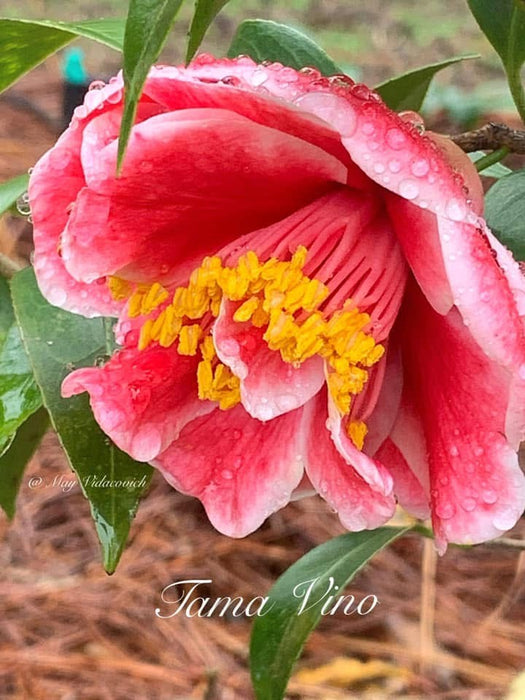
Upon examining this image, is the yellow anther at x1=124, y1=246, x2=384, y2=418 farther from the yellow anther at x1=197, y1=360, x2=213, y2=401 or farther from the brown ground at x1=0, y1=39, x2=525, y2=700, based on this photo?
the brown ground at x1=0, y1=39, x2=525, y2=700

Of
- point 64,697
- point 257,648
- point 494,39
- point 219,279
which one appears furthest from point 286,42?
point 64,697

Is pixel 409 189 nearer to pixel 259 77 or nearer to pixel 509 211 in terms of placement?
pixel 259 77

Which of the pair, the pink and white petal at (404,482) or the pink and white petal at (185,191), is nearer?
the pink and white petal at (185,191)

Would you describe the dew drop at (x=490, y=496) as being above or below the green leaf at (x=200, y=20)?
below

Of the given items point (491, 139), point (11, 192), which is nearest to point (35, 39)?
point (11, 192)

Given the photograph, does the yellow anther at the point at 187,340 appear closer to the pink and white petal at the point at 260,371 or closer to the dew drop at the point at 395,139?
the pink and white petal at the point at 260,371

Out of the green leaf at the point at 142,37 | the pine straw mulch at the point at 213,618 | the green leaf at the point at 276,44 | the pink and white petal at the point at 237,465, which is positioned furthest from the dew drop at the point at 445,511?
the pine straw mulch at the point at 213,618
